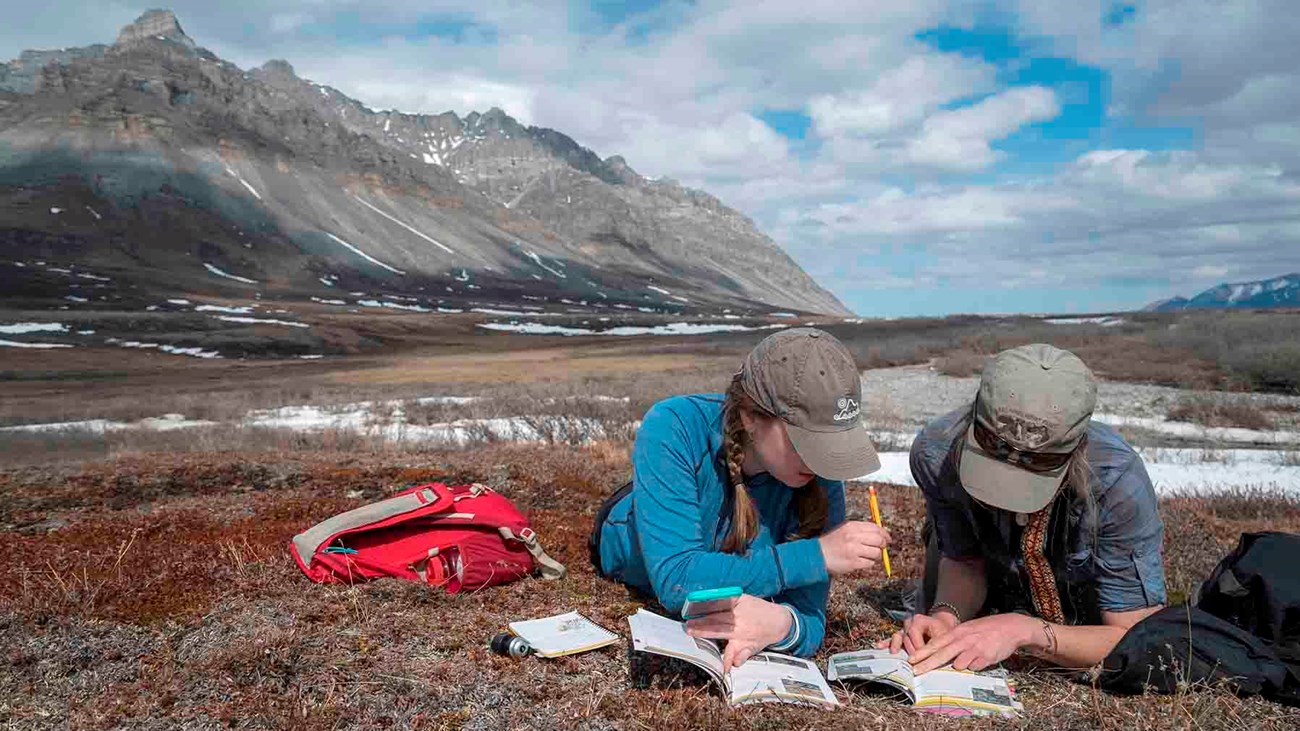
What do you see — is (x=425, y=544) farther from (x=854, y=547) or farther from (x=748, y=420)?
(x=854, y=547)

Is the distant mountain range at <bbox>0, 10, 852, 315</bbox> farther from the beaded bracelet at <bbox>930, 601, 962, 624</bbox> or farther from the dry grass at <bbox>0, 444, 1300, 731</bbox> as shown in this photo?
the beaded bracelet at <bbox>930, 601, 962, 624</bbox>

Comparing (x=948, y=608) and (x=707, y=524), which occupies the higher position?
(x=707, y=524)

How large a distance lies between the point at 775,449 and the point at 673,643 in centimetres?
79

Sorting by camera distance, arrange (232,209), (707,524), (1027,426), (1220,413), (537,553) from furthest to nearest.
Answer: (232,209), (1220,413), (537,553), (707,524), (1027,426)

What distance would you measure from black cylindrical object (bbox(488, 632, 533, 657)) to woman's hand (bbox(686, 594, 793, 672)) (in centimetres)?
72

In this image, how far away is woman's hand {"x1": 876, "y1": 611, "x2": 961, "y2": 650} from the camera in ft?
11.6

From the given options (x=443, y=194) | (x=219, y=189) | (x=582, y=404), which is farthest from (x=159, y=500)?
(x=443, y=194)

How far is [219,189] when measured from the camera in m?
126

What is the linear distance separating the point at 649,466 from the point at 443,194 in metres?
166

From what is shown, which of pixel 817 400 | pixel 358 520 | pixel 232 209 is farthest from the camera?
pixel 232 209

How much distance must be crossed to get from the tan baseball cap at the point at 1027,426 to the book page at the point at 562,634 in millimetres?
1670

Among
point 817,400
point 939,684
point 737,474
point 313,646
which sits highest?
point 817,400

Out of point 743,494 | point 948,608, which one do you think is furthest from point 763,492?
point 948,608

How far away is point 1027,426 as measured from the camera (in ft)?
9.68
